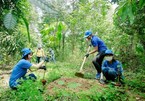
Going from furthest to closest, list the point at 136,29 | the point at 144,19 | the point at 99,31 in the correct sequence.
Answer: the point at 99,31, the point at 136,29, the point at 144,19

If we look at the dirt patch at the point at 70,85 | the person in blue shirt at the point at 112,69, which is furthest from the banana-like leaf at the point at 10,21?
the person in blue shirt at the point at 112,69

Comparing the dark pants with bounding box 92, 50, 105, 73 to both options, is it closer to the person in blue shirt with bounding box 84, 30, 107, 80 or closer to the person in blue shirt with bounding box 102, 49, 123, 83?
the person in blue shirt with bounding box 84, 30, 107, 80

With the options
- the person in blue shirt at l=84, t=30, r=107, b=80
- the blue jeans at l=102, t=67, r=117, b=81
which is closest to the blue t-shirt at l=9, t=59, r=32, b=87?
the blue jeans at l=102, t=67, r=117, b=81

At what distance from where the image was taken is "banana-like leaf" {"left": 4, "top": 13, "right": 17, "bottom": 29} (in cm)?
77

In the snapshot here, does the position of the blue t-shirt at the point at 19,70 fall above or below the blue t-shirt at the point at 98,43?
below

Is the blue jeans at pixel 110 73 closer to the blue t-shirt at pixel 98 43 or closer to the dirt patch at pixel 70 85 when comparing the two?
the dirt patch at pixel 70 85

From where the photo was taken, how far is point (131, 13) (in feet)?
4.91

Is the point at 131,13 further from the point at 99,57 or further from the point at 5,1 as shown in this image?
the point at 99,57

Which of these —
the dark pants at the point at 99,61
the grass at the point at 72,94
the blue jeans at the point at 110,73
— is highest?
the dark pants at the point at 99,61

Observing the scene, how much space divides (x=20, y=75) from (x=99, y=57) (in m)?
2.37

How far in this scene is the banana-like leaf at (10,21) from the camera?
774 millimetres

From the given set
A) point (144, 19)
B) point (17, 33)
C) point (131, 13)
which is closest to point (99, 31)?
point (17, 33)

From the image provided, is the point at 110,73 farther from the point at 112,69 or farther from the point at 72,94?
the point at 72,94

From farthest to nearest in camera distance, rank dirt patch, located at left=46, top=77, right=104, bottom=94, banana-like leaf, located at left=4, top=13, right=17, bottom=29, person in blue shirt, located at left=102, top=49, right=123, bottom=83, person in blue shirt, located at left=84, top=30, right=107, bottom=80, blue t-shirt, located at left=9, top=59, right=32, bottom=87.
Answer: person in blue shirt, located at left=84, top=30, right=107, bottom=80 → person in blue shirt, located at left=102, top=49, right=123, bottom=83 → blue t-shirt, located at left=9, top=59, right=32, bottom=87 → dirt patch, located at left=46, top=77, right=104, bottom=94 → banana-like leaf, located at left=4, top=13, right=17, bottom=29
